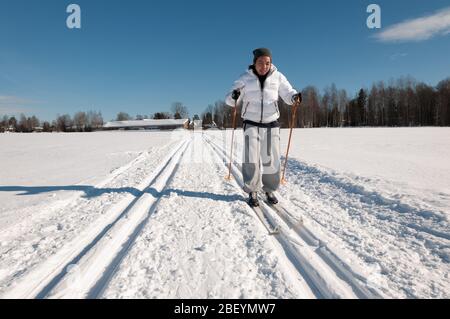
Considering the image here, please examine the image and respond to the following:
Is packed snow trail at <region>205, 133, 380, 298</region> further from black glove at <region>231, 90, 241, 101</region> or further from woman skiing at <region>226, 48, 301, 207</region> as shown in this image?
black glove at <region>231, 90, 241, 101</region>

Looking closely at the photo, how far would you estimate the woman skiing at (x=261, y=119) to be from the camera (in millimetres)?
4051

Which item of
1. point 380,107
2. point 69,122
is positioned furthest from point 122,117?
point 380,107

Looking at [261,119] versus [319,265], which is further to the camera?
[261,119]

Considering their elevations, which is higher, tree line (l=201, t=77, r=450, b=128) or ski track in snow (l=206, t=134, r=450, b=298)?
tree line (l=201, t=77, r=450, b=128)

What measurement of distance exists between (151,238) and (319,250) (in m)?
1.64

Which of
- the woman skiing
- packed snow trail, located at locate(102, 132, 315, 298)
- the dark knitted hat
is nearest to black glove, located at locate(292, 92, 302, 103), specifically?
the woman skiing

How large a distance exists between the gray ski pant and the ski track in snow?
18.8 inches

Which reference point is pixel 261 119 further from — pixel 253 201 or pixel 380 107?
pixel 380 107

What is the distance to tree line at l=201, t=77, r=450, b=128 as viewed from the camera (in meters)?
65.1

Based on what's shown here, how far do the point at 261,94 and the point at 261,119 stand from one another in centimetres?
37

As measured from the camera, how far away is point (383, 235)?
2902 millimetres

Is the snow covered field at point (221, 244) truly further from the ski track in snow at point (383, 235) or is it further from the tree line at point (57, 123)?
the tree line at point (57, 123)
